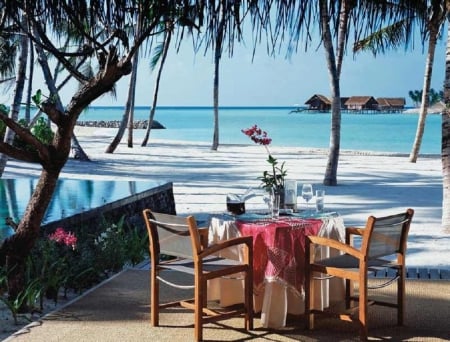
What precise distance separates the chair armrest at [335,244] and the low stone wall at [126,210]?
2.16 m

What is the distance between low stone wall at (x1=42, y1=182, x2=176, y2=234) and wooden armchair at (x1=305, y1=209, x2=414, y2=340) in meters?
2.14

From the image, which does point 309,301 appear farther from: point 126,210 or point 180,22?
point 126,210

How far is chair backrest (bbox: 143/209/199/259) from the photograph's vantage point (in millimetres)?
Answer: 3760

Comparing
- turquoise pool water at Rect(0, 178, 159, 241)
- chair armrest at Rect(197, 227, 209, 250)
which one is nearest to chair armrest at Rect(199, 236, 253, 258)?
chair armrest at Rect(197, 227, 209, 250)

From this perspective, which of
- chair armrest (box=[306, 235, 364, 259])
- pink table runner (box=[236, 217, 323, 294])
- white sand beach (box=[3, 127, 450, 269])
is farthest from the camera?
white sand beach (box=[3, 127, 450, 269])

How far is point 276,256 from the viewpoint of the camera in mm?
3875

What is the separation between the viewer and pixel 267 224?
13.0 feet

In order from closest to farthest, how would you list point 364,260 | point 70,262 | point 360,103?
point 364,260, point 70,262, point 360,103

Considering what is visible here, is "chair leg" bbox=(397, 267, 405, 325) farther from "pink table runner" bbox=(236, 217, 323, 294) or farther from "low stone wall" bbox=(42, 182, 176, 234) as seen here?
"low stone wall" bbox=(42, 182, 176, 234)

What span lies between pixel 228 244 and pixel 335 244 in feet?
1.67

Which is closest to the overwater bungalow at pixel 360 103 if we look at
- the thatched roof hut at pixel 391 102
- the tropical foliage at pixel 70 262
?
the thatched roof hut at pixel 391 102

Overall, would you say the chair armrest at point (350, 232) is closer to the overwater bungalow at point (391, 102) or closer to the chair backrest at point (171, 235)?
the chair backrest at point (171, 235)

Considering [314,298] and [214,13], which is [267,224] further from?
[214,13]

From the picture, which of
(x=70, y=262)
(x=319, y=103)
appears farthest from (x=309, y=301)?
(x=319, y=103)
